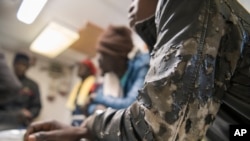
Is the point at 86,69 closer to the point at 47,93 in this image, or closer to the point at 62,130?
the point at 47,93

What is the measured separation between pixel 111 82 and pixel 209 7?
1149 millimetres

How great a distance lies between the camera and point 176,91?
40 centimetres

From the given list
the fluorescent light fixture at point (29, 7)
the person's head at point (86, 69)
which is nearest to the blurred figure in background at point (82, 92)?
the person's head at point (86, 69)

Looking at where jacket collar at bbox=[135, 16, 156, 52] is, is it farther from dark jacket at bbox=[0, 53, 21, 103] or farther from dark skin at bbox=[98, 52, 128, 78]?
dark skin at bbox=[98, 52, 128, 78]

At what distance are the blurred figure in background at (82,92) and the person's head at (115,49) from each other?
0.23 m

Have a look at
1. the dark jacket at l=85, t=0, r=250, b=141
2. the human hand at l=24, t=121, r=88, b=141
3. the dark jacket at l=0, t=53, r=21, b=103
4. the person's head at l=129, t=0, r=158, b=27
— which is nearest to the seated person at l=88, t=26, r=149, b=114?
the dark jacket at l=0, t=53, r=21, b=103

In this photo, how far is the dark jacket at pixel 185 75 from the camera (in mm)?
402

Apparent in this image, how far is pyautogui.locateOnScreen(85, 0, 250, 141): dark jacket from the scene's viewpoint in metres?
Result: 0.40

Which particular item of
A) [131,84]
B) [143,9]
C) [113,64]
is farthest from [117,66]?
[143,9]

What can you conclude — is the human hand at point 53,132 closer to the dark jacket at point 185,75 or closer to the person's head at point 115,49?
the dark jacket at point 185,75

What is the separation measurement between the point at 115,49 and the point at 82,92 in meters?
0.43

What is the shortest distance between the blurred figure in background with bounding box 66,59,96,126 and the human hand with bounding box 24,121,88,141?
0.84 metres

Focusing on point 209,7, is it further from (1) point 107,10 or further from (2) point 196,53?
(1) point 107,10

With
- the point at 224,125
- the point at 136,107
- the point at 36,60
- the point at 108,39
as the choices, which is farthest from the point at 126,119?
the point at 36,60
